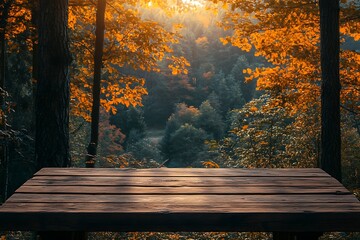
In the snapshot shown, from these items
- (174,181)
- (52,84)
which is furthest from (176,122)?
(174,181)

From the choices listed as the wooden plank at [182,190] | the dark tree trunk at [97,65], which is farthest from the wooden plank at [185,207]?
the dark tree trunk at [97,65]

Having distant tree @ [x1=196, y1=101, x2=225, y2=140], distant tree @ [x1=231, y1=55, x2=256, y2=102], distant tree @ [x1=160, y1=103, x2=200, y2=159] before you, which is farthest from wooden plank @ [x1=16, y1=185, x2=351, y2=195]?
distant tree @ [x1=231, y1=55, x2=256, y2=102]

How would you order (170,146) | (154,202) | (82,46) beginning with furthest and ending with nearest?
(170,146) → (82,46) → (154,202)

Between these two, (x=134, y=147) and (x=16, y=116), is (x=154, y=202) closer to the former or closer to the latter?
(x=16, y=116)

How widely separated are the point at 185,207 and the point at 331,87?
14.8 feet

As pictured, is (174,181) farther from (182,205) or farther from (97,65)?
(97,65)

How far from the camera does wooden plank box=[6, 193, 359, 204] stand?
2.70m

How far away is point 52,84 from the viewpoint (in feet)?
17.2

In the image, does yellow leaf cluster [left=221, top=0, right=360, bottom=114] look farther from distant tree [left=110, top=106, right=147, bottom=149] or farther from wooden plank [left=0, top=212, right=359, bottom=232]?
distant tree [left=110, top=106, right=147, bottom=149]

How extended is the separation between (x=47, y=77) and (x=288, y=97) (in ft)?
17.8

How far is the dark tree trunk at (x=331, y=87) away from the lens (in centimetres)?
648

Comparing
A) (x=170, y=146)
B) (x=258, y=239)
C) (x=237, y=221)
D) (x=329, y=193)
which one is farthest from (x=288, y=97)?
(x=170, y=146)

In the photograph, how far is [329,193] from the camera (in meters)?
2.91

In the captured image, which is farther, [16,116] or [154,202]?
[16,116]
